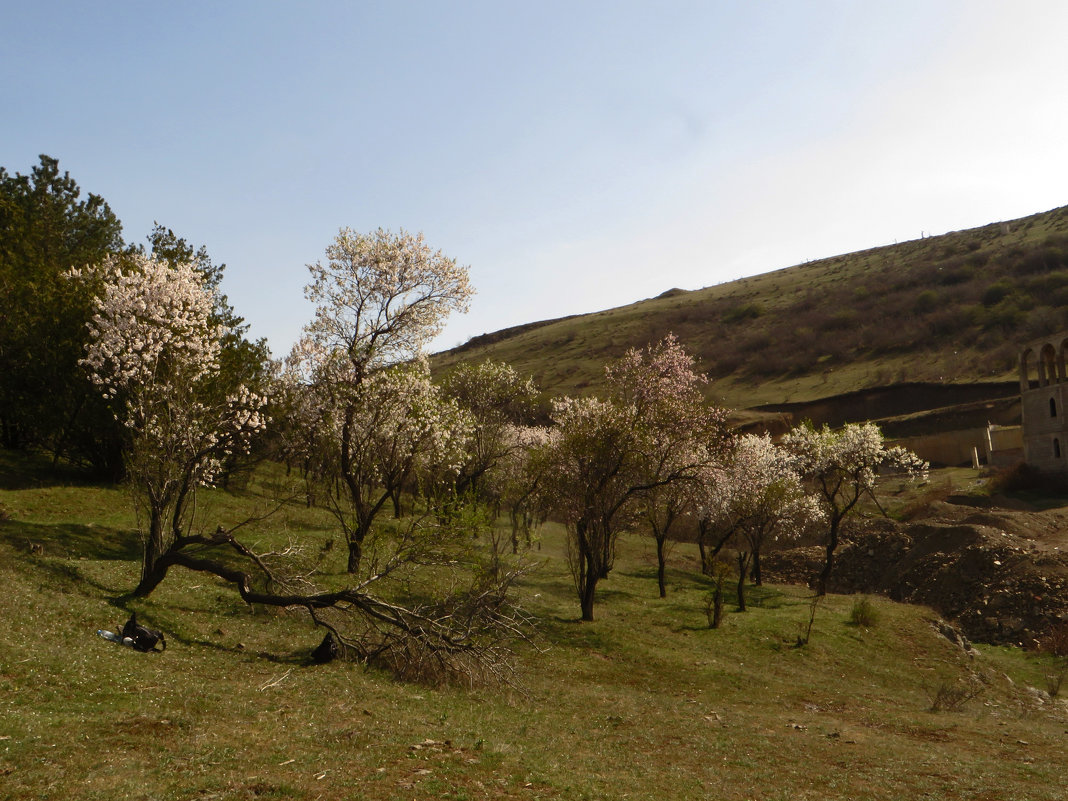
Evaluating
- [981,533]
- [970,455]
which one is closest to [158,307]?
[981,533]

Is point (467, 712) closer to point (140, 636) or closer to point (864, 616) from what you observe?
point (140, 636)

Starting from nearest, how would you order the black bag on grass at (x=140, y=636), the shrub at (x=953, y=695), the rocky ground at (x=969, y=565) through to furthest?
the black bag on grass at (x=140, y=636), the shrub at (x=953, y=695), the rocky ground at (x=969, y=565)

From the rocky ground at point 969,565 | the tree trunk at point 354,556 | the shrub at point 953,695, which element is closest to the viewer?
the shrub at point 953,695

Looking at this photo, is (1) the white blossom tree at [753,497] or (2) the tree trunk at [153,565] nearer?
(2) the tree trunk at [153,565]

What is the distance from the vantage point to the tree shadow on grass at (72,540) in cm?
2391

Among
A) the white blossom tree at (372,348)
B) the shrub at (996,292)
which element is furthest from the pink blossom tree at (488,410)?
the shrub at (996,292)

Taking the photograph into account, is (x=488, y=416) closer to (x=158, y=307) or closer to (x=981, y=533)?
(x=158, y=307)

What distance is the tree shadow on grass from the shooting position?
23.9 metres

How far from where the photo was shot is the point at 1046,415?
199 feet

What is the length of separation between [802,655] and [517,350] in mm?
142189

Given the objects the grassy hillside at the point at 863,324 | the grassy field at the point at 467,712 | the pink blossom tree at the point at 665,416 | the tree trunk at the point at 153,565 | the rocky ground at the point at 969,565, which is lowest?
the rocky ground at the point at 969,565

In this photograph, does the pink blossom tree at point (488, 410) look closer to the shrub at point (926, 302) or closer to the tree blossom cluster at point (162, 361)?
the tree blossom cluster at point (162, 361)

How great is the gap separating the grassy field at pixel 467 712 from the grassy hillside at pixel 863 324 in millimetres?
75738

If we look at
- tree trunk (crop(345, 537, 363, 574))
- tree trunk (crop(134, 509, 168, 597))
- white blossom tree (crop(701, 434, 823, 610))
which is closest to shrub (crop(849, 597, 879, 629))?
white blossom tree (crop(701, 434, 823, 610))
